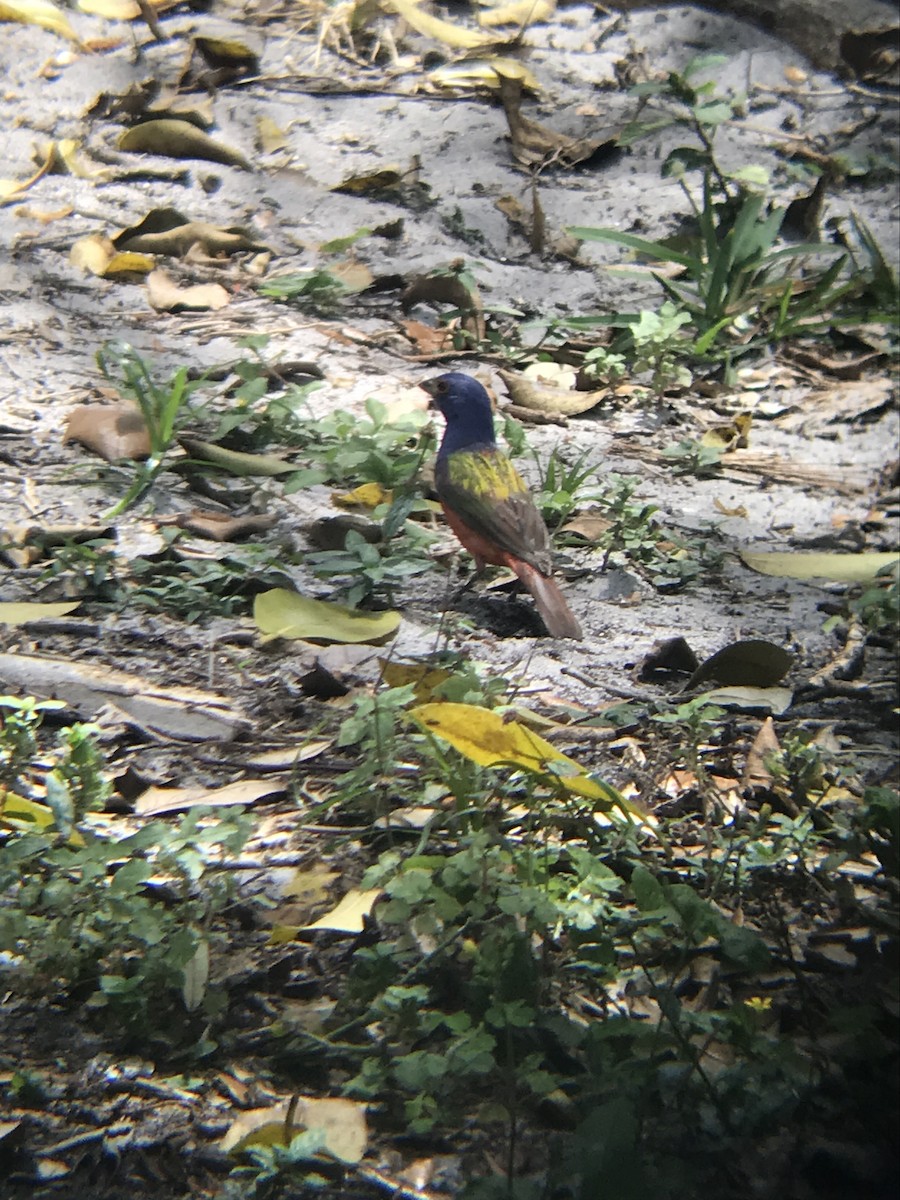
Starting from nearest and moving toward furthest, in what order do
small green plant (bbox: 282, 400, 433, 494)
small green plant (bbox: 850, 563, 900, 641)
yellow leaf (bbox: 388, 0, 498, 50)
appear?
small green plant (bbox: 850, 563, 900, 641)
small green plant (bbox: 282, 400, 433, 494)
yellow leaf (bbox: 388, 0, 498, 50)

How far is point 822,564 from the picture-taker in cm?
381

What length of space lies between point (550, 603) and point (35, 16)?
16.0 ft

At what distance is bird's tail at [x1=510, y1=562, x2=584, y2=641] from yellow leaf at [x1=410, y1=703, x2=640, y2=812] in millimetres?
896

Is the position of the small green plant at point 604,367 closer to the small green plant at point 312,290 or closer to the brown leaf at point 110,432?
the small green plant at point 312,290

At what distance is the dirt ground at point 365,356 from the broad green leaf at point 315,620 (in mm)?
51

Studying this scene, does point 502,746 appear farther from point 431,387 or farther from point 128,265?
point 128,265

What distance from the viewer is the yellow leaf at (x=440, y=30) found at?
6.97 m

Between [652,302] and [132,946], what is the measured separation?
4.12 meters

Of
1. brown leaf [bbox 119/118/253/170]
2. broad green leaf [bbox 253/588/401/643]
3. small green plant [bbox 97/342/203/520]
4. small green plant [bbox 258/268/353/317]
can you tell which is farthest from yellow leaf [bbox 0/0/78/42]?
broad green leaf [bbox 253/588/401/643]

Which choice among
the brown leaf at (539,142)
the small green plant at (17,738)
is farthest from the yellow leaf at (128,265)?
the small green plant at (17,738)

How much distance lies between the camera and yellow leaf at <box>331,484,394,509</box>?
157 inches

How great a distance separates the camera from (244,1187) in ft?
5.74

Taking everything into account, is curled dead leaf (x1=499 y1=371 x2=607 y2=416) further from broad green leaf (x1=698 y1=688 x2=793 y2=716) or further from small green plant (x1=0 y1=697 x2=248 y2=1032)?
small green plant (x1=0 y1=697 x2=248 y2=1032)

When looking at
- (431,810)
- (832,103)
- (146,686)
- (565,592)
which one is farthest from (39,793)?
(832,103)
